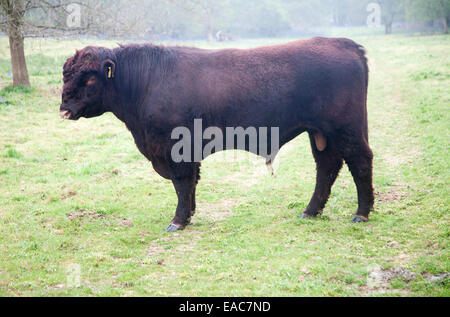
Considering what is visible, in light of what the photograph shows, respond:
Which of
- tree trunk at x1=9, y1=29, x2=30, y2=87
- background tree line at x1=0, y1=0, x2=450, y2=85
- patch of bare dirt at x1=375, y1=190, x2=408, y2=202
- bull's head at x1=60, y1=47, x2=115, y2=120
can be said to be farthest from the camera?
tree trunk at x1=9, y1=29, x2=30, y2=87

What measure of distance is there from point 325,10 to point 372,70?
4391 centimetres

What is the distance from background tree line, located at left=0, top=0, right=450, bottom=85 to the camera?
14531 mm

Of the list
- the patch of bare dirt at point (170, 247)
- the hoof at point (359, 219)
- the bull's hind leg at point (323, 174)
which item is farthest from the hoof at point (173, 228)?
→ the hoof at point (359, 219)

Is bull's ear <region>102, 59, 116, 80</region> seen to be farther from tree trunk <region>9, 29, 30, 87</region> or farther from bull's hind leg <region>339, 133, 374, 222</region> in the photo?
tree trunk <region>9, 29, 30, 87</region>

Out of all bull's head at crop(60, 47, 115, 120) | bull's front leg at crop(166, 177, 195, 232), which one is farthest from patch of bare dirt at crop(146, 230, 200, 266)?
bull's head at crop(60, 47, 115, 120)

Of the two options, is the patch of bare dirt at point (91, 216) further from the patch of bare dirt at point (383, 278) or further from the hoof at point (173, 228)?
the patch of bare dirt at point (383, 278)

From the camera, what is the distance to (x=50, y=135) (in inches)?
443

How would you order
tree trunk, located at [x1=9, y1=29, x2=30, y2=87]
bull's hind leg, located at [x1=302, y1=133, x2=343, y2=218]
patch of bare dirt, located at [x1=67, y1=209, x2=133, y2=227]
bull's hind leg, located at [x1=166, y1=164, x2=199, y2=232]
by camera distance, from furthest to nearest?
tree trunk, located at [x1=9, y1=29, x2=30, y2=87], patch of bare dirt, located at [x1=67, y1=209, x2=133, y2=227], bull's hind leg, located at [x1=302, y1=133, x2=343, y2=218], bull's hind leg, located at [x1=166, y1=164, x2=199, y2=232]

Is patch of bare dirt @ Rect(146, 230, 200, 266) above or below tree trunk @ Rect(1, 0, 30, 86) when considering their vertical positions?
below

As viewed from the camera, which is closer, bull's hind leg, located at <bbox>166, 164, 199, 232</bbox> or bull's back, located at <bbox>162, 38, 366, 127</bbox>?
bull's back, located at <bbox>162, 38, 366, 127</bbox>

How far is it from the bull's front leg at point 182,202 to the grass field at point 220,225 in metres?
0.19

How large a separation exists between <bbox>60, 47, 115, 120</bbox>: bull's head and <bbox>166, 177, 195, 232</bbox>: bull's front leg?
1.46m

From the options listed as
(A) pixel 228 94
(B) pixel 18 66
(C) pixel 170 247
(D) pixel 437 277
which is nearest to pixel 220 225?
(C) pixel 170 247

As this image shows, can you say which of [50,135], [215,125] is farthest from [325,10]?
[215,125]
